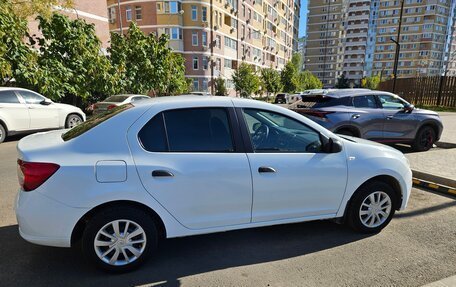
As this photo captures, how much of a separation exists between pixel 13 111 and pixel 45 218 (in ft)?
28.7

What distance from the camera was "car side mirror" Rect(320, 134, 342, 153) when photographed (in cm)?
347

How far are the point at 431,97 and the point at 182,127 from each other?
25.1 meters

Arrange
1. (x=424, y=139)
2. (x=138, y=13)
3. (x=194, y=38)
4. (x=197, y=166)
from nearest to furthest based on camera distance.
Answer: (x=197, y=166) < (x=424, y=139) < (x=138, y=13) < (x=194, y=38)

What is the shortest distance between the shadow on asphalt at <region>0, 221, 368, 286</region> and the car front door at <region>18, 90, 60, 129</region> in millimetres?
7480

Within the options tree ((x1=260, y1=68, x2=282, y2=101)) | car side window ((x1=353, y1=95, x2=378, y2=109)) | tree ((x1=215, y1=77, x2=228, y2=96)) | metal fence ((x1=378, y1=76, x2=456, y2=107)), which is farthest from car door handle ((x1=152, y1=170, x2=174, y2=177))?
tree ((x1=260, y1=68, x2=282, y2=101))

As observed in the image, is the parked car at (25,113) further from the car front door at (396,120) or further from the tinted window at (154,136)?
the car front door at (396,120)

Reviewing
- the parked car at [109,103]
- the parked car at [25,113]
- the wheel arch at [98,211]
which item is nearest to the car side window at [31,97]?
the parked car at [25,113]

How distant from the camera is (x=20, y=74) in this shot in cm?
1134

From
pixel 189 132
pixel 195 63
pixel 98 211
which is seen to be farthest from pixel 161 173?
pixel 195 63

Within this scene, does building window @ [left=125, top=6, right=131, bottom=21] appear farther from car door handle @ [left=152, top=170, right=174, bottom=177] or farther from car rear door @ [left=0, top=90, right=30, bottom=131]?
car door handle @ [left=152, top=170, right=174, bottom=177]

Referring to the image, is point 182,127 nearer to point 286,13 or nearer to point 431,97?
point 431,97

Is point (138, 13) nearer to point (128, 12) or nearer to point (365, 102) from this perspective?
point (128, 12)

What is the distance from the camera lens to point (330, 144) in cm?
348

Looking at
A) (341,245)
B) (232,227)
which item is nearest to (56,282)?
(232,227)
